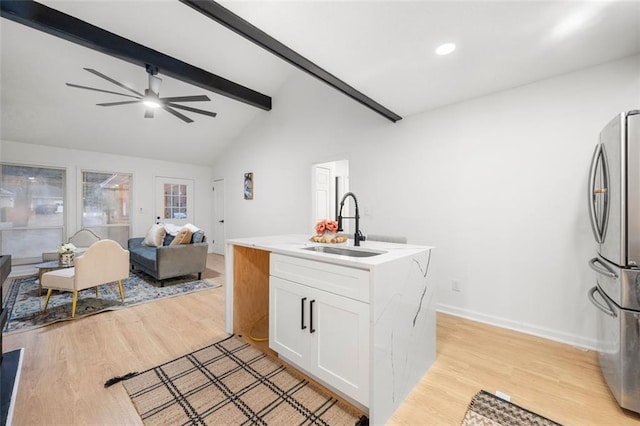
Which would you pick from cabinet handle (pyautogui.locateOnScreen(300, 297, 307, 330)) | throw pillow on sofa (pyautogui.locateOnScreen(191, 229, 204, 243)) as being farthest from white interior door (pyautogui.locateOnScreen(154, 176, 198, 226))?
cabinet handle (pyautogui.locateOnScreen(300, 297, 307, 330))

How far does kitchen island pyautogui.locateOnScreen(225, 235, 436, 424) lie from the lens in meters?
1.33

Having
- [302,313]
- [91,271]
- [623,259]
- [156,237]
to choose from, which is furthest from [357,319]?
[156,237]

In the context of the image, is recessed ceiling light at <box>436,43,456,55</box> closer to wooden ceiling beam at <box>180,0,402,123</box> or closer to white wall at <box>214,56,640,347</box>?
wooden ceiling beam at <box>180,0,402,123</box>

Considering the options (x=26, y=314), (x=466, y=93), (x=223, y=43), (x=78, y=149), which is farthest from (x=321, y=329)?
(x=78, y=149)

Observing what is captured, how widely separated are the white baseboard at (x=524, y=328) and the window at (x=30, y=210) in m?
6.91

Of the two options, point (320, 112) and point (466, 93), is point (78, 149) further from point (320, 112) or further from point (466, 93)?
point (466, 93)

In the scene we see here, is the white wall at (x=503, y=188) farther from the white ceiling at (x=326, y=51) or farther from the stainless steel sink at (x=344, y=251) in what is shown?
the stainless steel sink at (x=344, y=251)

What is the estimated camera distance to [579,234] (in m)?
2.21

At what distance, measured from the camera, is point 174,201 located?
6500 mm

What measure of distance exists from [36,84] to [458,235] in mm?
6025

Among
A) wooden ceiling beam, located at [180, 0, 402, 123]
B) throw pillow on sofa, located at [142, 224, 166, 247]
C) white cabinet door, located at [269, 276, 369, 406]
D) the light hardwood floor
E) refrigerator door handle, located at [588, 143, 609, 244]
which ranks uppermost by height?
wooden ceiling beam, located at [180, 0, 402, 123]

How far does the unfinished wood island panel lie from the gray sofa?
205cm

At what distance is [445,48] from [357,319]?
1.94 meters

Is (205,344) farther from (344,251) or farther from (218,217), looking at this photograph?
(218,217)
